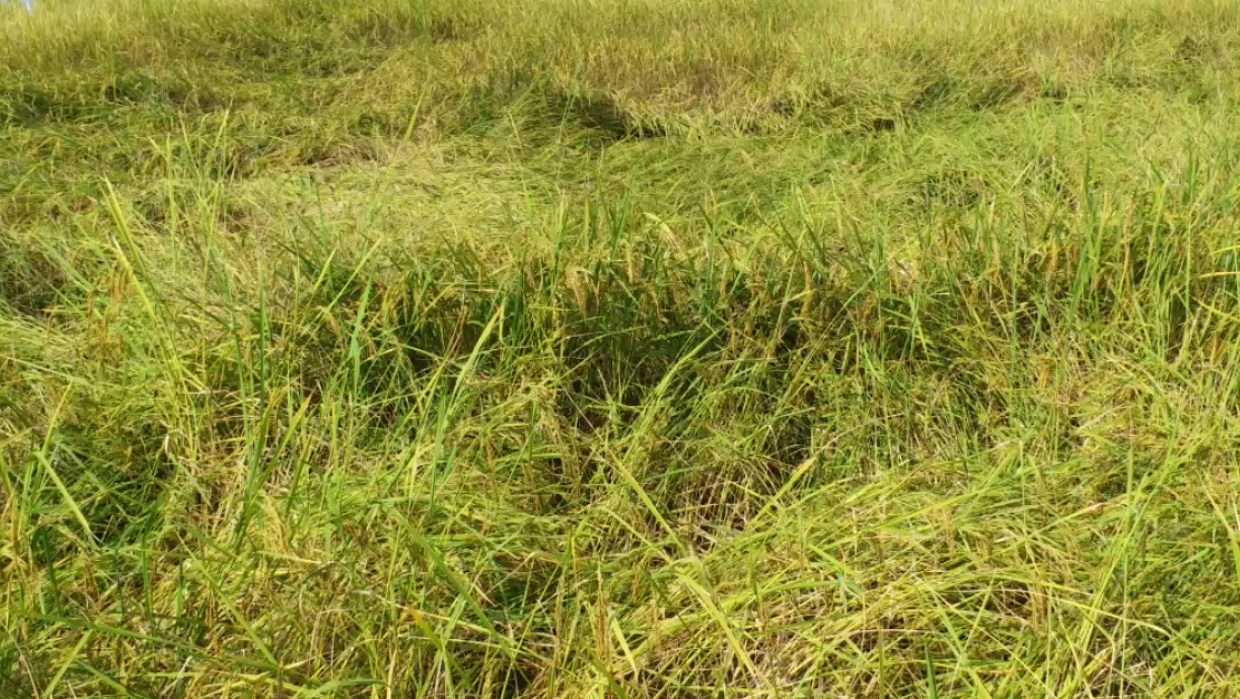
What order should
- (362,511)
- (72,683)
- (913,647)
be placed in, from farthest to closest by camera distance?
(362,511)
(913,647)
(72,683)

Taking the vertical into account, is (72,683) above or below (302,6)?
below

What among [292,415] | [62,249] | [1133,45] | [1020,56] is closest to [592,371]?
[292,415]

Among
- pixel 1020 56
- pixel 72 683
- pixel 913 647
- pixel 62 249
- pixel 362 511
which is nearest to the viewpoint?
pixel 72 683

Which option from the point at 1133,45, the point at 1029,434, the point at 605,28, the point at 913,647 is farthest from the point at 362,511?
the point at 1133,45

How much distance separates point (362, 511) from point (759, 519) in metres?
0.69

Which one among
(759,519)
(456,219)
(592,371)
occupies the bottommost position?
(759,519)

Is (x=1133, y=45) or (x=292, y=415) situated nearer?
(x=292, y=415)

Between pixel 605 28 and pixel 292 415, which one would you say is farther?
pixel 605 28

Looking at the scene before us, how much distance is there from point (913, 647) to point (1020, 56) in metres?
3.24

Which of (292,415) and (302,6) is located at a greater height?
(302,6)

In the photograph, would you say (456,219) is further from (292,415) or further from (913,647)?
(913,647)

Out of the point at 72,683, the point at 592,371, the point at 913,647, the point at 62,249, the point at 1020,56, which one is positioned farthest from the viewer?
the point at 1020,56

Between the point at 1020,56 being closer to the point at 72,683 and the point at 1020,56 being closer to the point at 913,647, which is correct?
the point at 913,647

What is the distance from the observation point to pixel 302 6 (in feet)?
13.1
